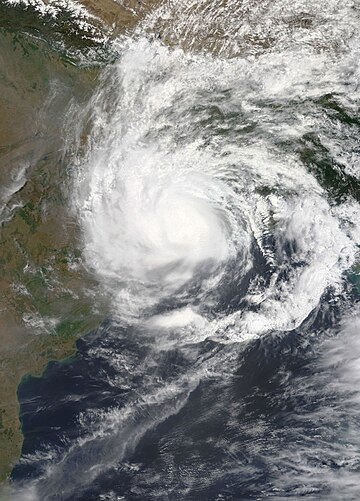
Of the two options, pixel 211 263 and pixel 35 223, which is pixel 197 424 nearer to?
pixel 211 263

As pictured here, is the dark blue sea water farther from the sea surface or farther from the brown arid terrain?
the brown arid terrain

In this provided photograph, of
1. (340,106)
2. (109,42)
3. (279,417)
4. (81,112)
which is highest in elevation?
(340,106)

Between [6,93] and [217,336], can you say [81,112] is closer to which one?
[6,93]

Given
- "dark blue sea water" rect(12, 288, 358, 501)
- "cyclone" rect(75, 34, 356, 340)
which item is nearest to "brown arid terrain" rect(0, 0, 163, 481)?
"dark blue sea water" rect(12, 288, 358, 501)

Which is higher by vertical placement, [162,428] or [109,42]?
[109,42]

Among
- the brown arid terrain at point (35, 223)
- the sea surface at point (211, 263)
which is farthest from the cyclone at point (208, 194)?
the brown arid terrain at point (35, 223)

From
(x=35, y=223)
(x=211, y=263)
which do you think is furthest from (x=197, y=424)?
(x=35, y=223)

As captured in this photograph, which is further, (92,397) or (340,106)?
(92,397)

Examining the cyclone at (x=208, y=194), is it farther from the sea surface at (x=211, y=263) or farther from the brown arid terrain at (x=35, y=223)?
the brown arid terrain at (x=35, y=223)

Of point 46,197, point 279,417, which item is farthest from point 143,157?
point 279,417
